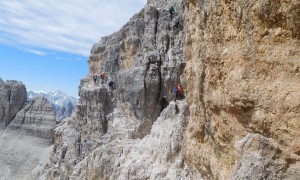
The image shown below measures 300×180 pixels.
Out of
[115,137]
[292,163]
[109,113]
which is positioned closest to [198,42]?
[292,163]

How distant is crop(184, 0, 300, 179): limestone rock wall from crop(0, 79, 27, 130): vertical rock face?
250 feet

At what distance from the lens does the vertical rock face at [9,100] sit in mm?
82750

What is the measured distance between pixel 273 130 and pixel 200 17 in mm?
5999

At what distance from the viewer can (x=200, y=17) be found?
1386cm

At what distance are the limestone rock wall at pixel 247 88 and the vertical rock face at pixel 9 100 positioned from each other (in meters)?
76.1

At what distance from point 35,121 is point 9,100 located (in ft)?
26.2

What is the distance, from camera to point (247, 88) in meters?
10.3

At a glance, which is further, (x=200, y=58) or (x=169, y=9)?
(x=169, y=9)

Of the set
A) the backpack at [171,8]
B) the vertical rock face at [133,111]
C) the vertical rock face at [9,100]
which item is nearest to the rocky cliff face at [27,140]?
the vertical rock face at [9,100]

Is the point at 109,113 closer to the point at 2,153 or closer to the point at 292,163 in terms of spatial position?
the point at 292,163

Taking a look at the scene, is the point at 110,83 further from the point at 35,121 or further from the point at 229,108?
the point at 35,121

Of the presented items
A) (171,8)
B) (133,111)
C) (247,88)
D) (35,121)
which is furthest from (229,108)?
(35,121)

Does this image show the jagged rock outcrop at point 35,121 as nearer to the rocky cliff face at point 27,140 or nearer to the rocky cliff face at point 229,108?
the rocky cliff face at point 27,140

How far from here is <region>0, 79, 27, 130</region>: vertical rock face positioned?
82.8m
